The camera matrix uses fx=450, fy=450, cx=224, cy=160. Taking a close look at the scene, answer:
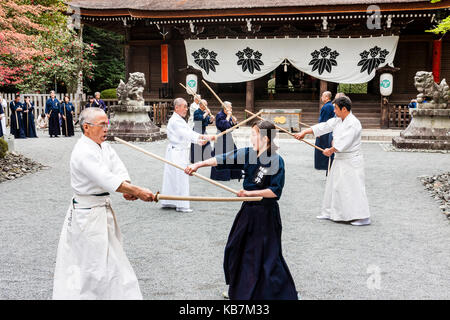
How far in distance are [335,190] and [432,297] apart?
2.49 m

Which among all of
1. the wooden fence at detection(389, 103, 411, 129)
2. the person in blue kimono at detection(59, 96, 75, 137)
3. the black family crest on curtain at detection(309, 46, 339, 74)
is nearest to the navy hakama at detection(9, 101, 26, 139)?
the person in blue kimono at detection(59, 96, 75, 137)

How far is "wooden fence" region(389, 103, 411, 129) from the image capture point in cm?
1703

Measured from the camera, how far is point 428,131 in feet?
42.9

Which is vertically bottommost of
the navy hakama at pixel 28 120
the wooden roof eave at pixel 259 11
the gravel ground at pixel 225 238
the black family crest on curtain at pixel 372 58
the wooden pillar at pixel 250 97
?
the gravel ground at pixel 225 238

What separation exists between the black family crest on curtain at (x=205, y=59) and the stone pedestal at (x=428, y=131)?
27.7 feet

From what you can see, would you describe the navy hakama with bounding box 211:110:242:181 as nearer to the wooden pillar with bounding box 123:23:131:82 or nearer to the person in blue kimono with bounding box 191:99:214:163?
the person in blue kimono with bounding box 191:99:214:163

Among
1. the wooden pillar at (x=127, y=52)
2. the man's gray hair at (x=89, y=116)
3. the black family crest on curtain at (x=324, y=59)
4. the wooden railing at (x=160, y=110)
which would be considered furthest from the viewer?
the wooden pillar at (x=127, y=52)

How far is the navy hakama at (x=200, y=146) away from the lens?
9227 mm

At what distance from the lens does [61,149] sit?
526 inches

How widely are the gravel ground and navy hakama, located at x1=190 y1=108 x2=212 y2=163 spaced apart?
1293mm

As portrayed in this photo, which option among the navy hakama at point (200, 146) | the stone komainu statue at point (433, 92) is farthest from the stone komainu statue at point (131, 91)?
the stone komainu statue at point (433, 92)

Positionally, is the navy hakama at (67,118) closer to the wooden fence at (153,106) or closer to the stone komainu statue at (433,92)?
the wooden fence at (153,106)

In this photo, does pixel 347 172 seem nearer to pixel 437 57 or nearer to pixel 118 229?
pixel 118 229
